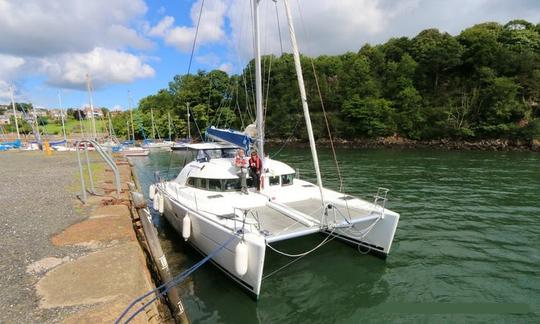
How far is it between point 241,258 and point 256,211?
3.79 ft

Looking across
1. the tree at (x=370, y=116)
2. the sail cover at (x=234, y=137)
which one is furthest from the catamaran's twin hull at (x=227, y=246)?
the tree at (x=370, y=116)

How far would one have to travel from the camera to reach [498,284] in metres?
7.60

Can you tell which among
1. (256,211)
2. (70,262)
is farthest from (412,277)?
(70,262)

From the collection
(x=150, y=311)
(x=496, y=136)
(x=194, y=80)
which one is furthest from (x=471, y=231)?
(x=194, y=80)

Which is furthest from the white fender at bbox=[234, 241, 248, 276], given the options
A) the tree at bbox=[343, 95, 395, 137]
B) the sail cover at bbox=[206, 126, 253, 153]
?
the tree at bbox=[343, 95, 395, 137]

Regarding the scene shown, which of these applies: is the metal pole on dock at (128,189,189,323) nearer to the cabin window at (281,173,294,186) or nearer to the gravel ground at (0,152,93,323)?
the gravel ground at (0,152,93,323)

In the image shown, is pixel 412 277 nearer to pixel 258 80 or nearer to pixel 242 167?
pixel 242 167

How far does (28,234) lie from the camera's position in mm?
8484

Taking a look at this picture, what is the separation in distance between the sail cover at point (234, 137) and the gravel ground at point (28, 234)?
5857 millimetres

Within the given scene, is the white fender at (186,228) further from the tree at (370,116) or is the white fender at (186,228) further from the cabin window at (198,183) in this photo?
the tree at (370,116)

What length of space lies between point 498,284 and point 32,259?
420 inches

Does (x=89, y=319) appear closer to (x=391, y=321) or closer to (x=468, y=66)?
(x=391, y=321)

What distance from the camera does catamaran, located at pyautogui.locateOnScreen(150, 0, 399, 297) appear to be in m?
7.27

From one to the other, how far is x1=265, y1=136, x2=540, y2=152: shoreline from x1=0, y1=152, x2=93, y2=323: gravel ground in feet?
107
